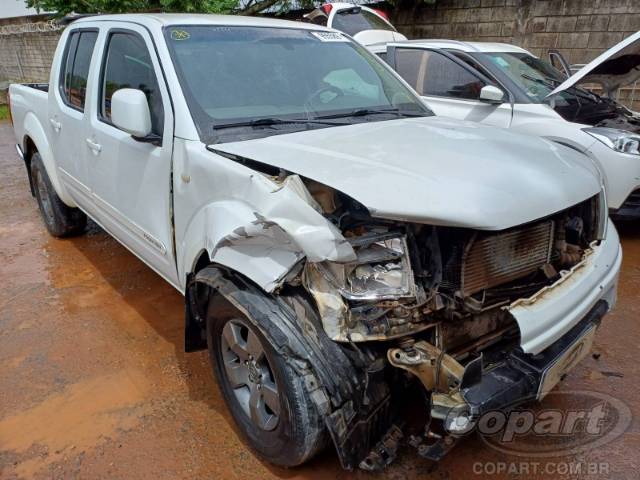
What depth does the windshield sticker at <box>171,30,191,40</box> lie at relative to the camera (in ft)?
9.11

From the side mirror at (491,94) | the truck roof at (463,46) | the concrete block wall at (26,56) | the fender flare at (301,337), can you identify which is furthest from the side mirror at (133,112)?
the concrete block wall at (26,56)

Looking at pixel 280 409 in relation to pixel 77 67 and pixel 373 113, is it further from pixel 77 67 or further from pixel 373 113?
pixel 77 67

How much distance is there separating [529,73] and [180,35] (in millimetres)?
4195

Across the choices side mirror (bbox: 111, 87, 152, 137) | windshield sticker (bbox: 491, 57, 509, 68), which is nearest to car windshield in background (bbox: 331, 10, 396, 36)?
windshield sticker (bbox: 491, 57, 509, 68)

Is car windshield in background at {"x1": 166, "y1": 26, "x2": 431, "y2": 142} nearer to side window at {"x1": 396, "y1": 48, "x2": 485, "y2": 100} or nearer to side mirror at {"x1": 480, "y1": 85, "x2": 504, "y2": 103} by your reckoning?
side mirror at {"x1": 480, "y1": 85, "x2": 504, "y2": 103}

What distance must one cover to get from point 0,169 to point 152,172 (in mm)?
6950

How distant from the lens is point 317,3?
10469 millimetres

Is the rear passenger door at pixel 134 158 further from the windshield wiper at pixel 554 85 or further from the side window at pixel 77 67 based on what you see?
the windshield wiper at pixel 554 85

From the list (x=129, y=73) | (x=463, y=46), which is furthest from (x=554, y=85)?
(x=129, y=73)

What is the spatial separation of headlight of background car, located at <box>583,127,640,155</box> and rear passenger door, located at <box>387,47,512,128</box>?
875mm

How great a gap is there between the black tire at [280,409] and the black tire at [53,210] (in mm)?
3099

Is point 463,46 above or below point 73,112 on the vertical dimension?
above

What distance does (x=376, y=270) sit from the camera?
1.90m

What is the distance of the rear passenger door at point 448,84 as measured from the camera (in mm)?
5195
